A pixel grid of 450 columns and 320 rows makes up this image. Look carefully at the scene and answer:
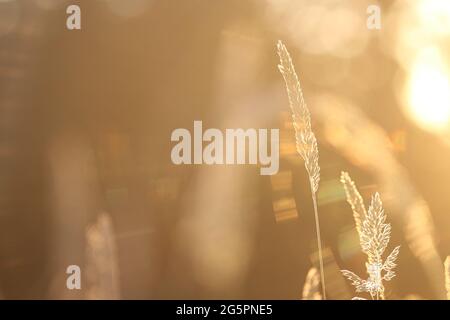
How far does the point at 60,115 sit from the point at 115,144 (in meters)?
0.27

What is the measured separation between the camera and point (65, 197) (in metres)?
1.74

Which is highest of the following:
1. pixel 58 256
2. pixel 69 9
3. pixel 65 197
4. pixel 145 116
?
pixel 69 9

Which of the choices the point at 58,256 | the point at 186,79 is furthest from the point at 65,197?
the point at 186,79

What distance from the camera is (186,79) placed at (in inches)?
69.7

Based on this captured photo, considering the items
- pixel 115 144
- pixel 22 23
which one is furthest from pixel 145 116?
pixel 22 23

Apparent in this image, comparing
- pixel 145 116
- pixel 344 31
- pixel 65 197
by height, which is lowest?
pixel 65 197

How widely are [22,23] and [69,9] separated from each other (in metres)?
0.21

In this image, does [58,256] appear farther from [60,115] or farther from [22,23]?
[22,23]

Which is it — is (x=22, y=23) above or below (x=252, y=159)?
above

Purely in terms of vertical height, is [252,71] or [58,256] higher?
[252,71]

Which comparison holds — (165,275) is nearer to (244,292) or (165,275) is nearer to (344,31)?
(244,292)

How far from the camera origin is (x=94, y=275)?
175 centimetres

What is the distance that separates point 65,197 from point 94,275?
14.3 inches

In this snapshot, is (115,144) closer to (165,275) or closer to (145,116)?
(145,116)
